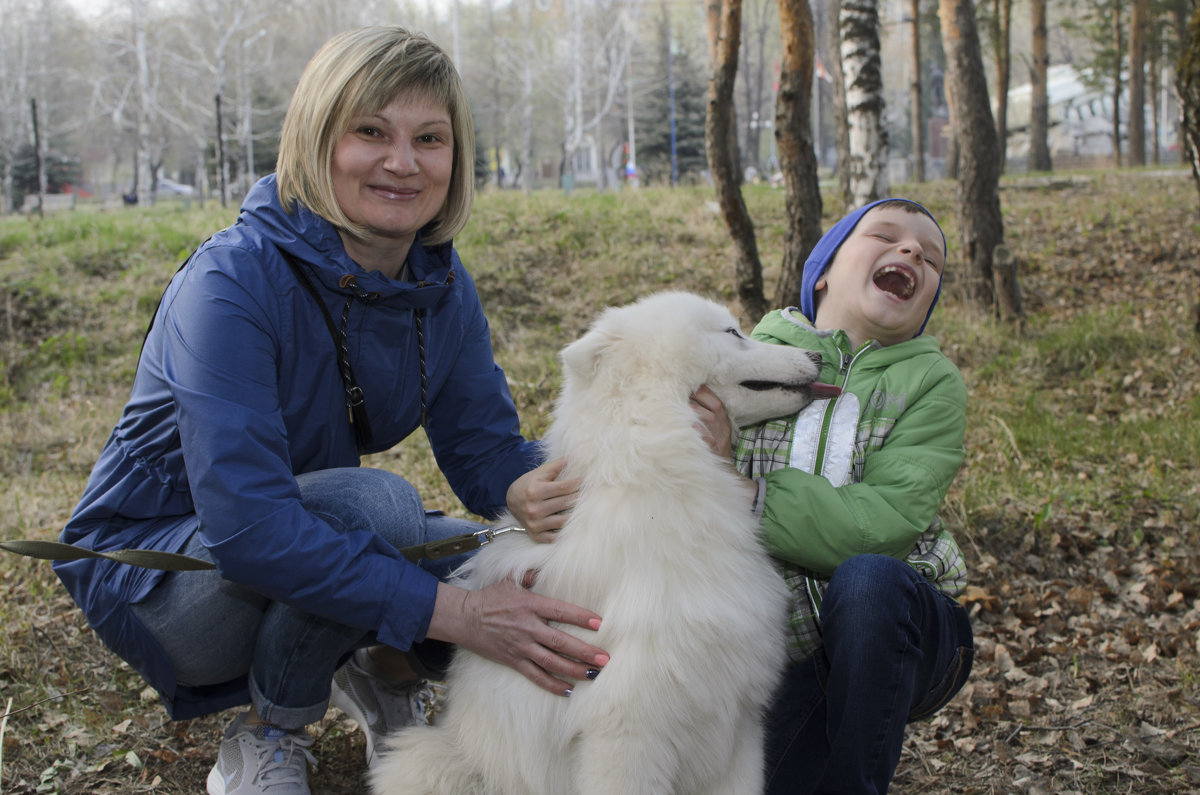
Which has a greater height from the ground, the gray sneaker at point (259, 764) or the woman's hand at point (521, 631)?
the woman's hand at point (521, 631)

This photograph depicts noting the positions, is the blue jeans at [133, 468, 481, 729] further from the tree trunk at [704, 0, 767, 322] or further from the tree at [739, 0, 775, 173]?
the tree at [739, 0, 775, 173]

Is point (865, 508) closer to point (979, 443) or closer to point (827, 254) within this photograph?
point (827, 254)

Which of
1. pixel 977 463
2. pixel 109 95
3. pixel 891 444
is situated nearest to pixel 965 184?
pixel 977 463

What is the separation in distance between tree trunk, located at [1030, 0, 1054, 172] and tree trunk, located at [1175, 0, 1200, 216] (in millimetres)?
16424

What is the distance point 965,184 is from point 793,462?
6544 mm

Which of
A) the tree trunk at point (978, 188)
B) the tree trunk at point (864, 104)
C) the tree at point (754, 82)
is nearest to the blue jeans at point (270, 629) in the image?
the tree trunk at point (864, 104)

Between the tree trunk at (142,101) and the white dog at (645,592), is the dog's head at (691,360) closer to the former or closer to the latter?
the white dog at (645,592)

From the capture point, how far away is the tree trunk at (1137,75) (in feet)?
66.9

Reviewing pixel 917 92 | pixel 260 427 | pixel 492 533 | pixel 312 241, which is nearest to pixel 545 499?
pixel 492 533

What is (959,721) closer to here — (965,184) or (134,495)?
(134,495)

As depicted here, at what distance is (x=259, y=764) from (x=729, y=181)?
20.4 ft

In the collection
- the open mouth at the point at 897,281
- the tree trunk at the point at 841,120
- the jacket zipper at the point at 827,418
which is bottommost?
the jacket zipper at the point at 827,418

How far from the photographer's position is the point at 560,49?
141 feet

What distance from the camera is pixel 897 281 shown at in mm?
2494
